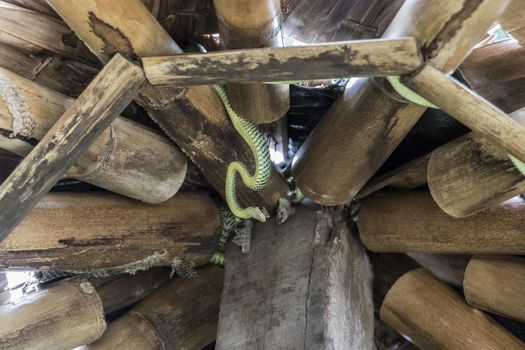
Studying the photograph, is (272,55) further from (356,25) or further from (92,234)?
(92,234)

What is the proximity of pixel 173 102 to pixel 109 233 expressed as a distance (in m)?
0.37

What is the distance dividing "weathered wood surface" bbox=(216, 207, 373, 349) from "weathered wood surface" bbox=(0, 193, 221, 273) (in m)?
0.14

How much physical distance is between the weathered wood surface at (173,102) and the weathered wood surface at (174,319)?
303mm

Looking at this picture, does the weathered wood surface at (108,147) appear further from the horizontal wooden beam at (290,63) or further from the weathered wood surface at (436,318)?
the weathered wood surface at (436,318)

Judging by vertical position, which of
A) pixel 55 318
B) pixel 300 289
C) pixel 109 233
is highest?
pixel 109 233

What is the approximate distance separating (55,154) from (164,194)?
0.44 meters

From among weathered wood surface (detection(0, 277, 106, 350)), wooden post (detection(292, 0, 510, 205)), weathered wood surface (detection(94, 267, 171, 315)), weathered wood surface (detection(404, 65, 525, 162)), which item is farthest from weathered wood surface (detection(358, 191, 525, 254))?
weathered wood surface (detection(0, 277, 106, 350))

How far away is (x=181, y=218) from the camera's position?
5.00 feet

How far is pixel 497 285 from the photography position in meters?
1.33

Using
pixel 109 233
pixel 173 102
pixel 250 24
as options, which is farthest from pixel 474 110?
pixel 109 233

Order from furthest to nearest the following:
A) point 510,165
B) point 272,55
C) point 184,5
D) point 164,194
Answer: point 164,194, point 184,5, point 510,165, point 272,55

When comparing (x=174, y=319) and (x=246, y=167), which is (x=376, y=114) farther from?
(x=174, y=319)

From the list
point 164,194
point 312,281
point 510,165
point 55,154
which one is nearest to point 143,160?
point 164,194

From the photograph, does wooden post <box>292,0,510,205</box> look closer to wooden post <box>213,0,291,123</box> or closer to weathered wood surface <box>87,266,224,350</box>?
wooden post <box>213,0,291,123</box>
